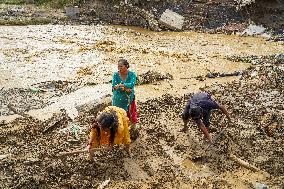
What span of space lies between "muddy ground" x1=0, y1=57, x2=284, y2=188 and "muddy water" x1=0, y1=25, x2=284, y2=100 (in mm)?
2032

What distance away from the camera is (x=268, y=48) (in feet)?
45.3

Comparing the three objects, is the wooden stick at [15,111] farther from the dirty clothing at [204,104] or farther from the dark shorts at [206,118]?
the dark shorts at [206,118]

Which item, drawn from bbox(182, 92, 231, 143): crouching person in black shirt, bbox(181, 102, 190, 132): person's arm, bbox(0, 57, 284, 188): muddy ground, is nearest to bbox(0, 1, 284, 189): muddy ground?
bbox(0, 57, 284, 188): muddy ground

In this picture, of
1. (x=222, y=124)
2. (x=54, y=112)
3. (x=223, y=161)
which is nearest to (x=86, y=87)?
(x=54, y=112)

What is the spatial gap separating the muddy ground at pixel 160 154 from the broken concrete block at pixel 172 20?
740cm

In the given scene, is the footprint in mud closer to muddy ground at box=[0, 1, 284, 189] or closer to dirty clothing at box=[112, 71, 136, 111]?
muddy ground at box=[0, 1, 284, 189]

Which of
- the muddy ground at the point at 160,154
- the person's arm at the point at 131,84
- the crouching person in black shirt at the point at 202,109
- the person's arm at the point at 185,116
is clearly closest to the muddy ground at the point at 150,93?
the muddy ground at the point at 160,154

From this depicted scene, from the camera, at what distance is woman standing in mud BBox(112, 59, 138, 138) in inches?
259

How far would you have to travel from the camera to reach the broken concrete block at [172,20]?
15.8 m

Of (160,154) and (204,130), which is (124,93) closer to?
(160,154)

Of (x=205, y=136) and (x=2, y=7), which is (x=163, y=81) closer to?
(x=205, y=136)

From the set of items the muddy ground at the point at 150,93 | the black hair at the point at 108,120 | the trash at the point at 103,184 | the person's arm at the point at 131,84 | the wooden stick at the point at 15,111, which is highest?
the person's arm at the point at 131,84

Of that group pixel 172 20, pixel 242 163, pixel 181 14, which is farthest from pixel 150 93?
pixel 181 14

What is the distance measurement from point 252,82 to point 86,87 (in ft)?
13.5
